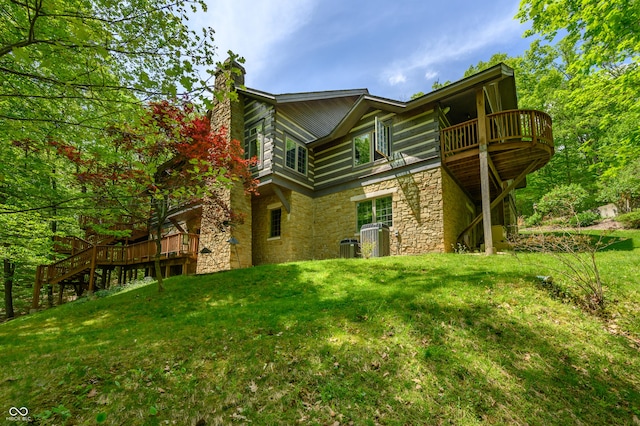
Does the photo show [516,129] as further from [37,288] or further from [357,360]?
[37,288]

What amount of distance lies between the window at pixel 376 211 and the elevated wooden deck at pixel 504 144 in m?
2.81

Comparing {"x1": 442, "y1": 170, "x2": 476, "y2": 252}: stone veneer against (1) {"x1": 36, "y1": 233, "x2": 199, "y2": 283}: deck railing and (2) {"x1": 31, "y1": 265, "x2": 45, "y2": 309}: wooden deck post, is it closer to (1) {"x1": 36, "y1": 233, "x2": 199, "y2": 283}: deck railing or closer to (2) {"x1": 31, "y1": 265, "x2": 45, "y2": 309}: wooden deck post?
(1) {"x1": 36, "y1": 233, "x2": 199, "y2": 283}: deck railing

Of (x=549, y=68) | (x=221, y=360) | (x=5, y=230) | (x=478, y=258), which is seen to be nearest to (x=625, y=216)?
(x=478, y=258)

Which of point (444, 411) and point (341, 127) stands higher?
point (341, 127)

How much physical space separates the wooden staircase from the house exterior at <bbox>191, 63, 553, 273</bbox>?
42.0 inches

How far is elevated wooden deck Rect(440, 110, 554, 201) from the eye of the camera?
391 inches

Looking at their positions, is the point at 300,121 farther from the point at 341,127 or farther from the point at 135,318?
the point at 135,318

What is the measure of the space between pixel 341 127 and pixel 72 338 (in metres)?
11.9

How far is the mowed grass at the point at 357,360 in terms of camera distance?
3.12m

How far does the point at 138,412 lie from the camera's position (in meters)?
3.07

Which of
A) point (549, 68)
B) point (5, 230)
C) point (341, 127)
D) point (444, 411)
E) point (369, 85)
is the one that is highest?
point (549, 68)

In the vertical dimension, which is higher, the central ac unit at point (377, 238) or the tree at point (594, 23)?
the tree at point (594, 23)

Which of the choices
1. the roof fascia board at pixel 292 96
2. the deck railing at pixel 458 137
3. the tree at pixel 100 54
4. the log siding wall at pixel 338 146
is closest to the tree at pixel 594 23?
the deck railing at pixel 458 137

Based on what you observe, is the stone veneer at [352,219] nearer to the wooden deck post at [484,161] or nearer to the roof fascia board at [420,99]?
the wooden deck post at [484,161]
